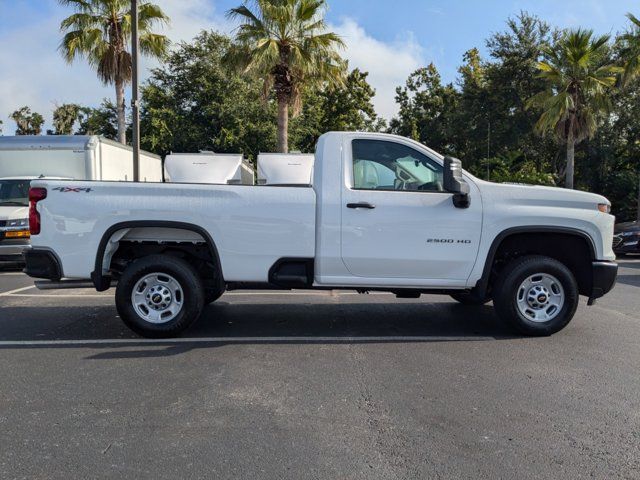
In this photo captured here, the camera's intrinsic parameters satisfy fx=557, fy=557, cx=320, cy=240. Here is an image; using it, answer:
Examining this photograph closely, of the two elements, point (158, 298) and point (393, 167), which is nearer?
point (158, 298)

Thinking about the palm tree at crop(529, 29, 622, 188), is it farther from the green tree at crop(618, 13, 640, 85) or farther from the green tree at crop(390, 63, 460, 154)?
the green tree at crop(390, 63, 460, 154)

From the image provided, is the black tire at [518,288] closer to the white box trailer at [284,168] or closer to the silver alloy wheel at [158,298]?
the silver alloy wheel at [158,298]

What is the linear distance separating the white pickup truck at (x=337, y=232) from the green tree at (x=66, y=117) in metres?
46.5

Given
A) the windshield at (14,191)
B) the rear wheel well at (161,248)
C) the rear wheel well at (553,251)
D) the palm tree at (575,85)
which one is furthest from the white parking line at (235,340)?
the palm tree at (575,85)

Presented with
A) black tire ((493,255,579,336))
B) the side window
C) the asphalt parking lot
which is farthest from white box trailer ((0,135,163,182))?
black tire ((493,255,579,336))

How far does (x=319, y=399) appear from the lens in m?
4.25

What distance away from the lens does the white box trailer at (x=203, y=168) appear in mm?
12438

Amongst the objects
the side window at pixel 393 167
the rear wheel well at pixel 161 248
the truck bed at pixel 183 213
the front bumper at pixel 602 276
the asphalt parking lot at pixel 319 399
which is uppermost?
the side window at pixel 393 167

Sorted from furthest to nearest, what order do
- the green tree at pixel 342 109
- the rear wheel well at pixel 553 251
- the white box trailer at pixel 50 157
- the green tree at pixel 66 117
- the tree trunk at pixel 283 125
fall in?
1. the green tree at pixel 66 117
2. the green tree at pixel 342 109
3. the tree trunk at pixel 283 125
4. the white box trailer at pixel 50 157
5. the rear wheel well at pixel 553 251

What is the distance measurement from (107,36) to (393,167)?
57.4 ft

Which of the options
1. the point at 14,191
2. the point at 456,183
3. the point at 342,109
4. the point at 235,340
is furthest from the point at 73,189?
the point at 342,109

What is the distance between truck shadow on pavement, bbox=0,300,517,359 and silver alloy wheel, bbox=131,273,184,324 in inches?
10.7

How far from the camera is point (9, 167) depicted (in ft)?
44.5

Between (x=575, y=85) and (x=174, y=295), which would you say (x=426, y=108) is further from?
(x=174, y=295)
